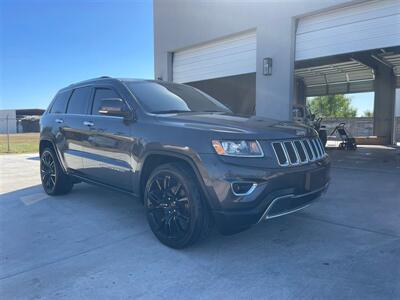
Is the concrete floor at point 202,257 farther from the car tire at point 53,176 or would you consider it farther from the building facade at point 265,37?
the building facade at point 265,37

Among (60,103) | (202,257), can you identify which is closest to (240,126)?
(202,257)

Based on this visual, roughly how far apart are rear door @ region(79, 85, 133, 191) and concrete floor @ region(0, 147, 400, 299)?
24.2 inches

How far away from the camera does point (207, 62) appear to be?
445 inches

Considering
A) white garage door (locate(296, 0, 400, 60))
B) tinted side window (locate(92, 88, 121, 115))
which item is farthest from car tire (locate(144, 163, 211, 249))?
white garage door (locate(296, 0, 400, 60))

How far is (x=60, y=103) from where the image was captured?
5.98 m

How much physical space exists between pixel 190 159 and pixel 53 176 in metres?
3.60

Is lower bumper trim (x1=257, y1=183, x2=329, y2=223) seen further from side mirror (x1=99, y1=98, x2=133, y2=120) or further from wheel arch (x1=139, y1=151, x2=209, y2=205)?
→ side mirror (x1=99, y1=98, x2=133, y2=120)

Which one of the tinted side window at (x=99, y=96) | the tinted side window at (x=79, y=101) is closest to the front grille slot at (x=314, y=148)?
the tinted side window at (x=99, y=96)

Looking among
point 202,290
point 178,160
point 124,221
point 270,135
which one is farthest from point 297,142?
point 124,221

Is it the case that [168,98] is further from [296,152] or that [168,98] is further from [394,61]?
[394,61]

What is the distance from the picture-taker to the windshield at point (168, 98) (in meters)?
4.27

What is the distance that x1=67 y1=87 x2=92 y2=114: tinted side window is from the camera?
523cm

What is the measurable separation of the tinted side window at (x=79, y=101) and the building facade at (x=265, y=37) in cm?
514

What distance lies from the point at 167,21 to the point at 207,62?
2189 millimetres
